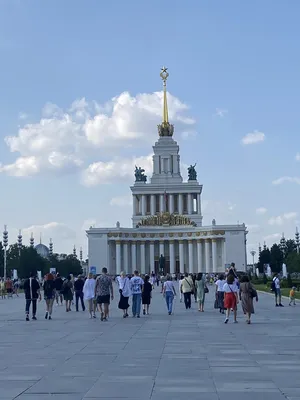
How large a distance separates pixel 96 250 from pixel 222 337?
9862 cm

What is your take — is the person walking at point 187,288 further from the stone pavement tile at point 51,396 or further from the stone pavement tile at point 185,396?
the stone pavement tile at point 51,396

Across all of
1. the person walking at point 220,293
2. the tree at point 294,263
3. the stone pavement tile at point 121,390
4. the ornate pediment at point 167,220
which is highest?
the ornate pediment at point 167,220

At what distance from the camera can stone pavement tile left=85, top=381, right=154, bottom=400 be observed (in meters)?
9.29

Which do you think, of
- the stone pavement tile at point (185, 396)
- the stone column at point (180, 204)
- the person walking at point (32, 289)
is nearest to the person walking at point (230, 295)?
the person walking at point (32, 289)

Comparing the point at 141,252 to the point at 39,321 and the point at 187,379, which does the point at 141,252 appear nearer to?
the point at 39,321

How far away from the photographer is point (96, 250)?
116 meters

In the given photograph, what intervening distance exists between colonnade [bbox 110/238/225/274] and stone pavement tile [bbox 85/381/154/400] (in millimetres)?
105608

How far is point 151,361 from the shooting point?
42.3 ft

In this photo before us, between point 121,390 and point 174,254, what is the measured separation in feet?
362

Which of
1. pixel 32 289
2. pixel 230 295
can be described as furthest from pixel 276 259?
pixel 230 295

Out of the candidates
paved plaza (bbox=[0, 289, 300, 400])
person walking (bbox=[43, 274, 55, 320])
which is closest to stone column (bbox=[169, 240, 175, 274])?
person walking (bbox=[43, 274, 55, 320])

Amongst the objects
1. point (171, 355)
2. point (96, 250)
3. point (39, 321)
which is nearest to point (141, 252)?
point (96, 250)

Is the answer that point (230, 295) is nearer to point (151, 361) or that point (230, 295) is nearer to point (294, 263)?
point (151, 361)

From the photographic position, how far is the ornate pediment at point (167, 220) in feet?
393
